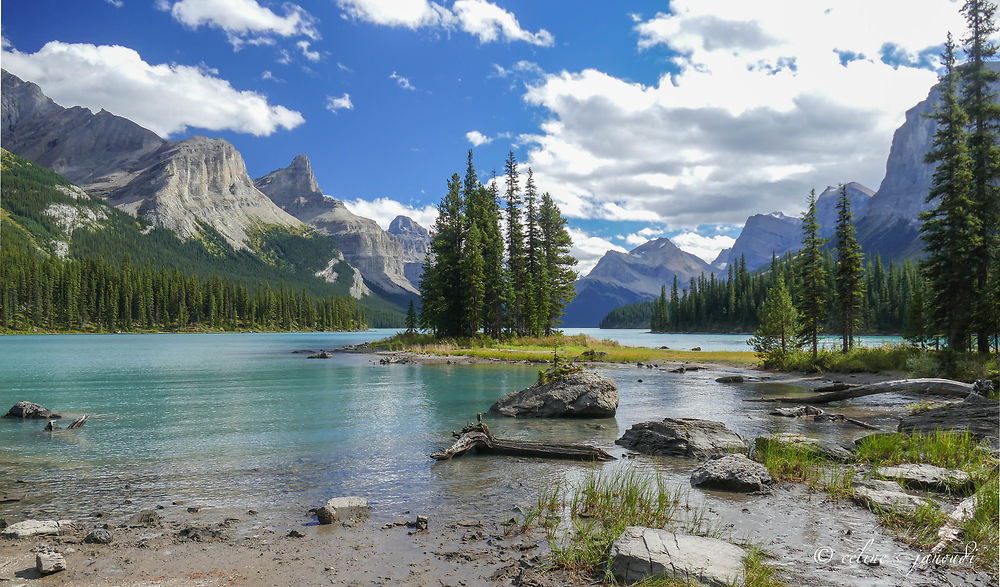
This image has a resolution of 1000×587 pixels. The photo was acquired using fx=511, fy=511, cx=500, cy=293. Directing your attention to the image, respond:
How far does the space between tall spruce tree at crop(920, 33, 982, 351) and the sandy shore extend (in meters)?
31.1

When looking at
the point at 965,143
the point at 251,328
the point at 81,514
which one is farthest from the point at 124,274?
the point at 965,143

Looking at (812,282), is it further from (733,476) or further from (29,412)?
(29,412)

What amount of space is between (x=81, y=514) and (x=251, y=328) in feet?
679

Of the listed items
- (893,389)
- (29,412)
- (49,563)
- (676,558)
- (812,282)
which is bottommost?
(29,412)

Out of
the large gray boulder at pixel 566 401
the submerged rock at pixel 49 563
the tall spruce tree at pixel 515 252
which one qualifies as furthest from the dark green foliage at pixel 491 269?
the submerged rock at pixel 49 563

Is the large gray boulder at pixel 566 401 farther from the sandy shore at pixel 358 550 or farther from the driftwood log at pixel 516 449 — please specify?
the sandy shore at pixel 358 550

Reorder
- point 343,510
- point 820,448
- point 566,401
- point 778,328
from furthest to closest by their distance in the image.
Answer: point 778,328 < point 566,401 < point 820,448 < point 343,510

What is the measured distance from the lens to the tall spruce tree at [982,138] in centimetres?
3162

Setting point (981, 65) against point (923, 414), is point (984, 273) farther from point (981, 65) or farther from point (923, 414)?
point (923, 414)

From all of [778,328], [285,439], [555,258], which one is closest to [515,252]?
[555,258]

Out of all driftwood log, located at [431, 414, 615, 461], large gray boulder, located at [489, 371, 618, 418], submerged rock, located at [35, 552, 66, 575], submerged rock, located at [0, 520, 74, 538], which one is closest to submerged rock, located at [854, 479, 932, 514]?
driftwood log, located at [431, 414, 615, 461]

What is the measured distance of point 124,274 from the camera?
16425 centimetres

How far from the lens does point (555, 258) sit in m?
85.1

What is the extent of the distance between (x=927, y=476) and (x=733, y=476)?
444cm
